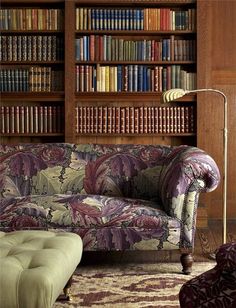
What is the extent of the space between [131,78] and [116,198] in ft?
5.90

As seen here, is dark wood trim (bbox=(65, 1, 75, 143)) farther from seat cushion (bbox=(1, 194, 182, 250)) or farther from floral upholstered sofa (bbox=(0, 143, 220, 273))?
seat cushion (bbox=(1, 194, 182, 250))

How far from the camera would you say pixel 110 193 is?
4.30 meters

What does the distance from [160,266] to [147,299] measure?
2.56 ft

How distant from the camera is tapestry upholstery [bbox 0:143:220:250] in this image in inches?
148

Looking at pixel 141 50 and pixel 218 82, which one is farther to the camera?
pixel 218 82

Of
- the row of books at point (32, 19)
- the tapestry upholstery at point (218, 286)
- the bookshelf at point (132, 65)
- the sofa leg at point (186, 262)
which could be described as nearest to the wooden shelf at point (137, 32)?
→ the bookshelf at point (132, 65)

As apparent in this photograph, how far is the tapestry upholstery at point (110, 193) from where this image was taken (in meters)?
3.75

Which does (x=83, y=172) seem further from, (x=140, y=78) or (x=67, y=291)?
(x=140, y=78)

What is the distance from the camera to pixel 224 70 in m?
5.64

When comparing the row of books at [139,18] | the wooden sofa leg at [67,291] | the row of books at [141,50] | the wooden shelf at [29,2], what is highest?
the wooden shelf at [29,2]

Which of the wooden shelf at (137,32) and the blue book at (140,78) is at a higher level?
the wooden shelf at (137,32)

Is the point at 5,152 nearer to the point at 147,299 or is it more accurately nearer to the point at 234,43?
the point at 147,299

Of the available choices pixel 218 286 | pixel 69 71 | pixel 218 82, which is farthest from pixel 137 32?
pixel 218 286

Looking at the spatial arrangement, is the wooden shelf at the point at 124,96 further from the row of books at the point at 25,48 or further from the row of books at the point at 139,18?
the row of books at the point at 139,18
